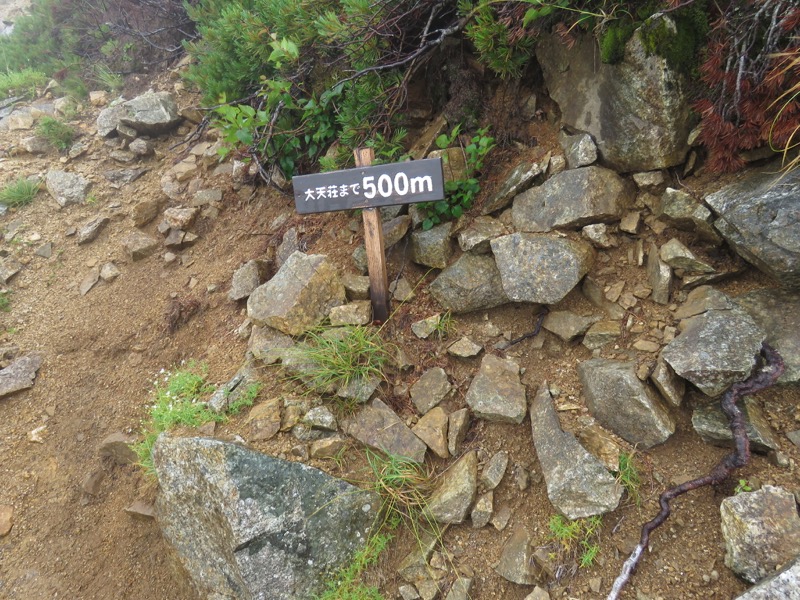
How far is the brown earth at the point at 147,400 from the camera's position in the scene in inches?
90.4

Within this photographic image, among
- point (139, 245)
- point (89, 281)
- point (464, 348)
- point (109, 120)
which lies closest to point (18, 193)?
point (109, 120)

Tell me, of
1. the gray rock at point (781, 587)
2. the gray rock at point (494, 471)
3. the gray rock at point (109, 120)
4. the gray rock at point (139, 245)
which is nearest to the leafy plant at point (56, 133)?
the gray rock at point (109, 120)

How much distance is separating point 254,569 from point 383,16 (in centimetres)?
355

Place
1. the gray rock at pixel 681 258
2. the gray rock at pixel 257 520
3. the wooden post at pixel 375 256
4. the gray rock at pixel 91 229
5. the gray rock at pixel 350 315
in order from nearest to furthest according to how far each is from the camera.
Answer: the gray rock at pixel 257 520, the gray rock at pixel 681 258, the wooden post at pixel 375 256, the gray rock at pixel 350 315, the gray rock at pixel 91 229

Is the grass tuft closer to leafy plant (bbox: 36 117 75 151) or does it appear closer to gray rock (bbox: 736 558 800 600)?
gray rock (bbox: 736 558 800 600)

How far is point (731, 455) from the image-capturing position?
88.5 inches

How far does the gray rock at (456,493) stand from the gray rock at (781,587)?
1217mm

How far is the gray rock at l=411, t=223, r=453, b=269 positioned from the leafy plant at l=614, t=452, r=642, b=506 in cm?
165

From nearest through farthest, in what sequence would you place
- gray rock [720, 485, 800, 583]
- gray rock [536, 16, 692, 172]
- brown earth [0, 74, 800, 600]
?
1. gray rock [720, 485, 800, 583]
2. brown earth [0, 74, 800, 600]
3. gray rock [536, 16, 692, 172]

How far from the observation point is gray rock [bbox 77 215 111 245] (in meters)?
5.12

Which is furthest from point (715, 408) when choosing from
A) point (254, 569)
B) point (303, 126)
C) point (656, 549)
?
point (303, 126)

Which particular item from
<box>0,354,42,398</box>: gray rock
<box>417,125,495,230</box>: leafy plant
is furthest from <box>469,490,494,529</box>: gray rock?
<box>0,354,42,398</box>: gray rock

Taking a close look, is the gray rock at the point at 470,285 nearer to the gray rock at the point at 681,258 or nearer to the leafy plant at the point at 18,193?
the gray rock at the point at 681,258

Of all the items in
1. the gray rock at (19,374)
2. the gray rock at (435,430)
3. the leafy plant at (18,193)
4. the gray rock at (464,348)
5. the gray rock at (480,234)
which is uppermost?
the leafy plant at (18,193)
